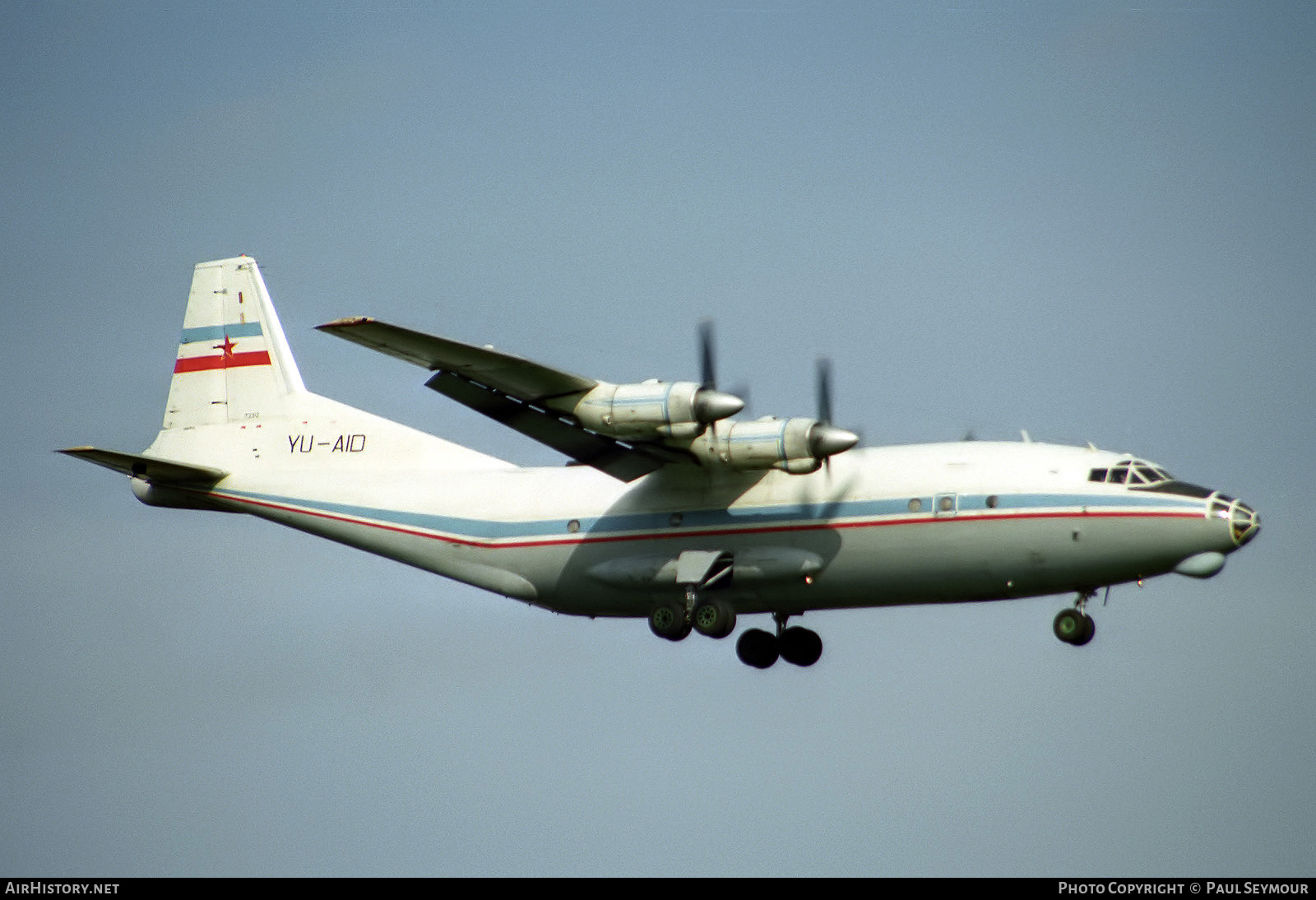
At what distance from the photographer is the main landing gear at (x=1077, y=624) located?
26031 millimetres

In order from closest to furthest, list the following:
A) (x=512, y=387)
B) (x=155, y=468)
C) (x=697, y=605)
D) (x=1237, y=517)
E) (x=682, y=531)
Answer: (x=1237, y=517)
(x=512, y=387)
(x=697, y=605)
(x=682, y=531)
(x=155, y=468)

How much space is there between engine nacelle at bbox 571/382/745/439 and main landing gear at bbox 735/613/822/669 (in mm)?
5147

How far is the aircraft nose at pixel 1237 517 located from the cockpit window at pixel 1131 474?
0.86 m

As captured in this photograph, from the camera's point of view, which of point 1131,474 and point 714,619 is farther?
point 714,619

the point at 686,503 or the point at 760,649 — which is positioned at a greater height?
the point at 686,503

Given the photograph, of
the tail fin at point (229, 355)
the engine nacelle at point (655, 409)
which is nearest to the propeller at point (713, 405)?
the engine nacelle at point (655, 409)

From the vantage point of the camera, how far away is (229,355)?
105 ft

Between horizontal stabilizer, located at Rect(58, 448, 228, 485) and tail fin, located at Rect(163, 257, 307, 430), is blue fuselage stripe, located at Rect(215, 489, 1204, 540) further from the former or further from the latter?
tail fin, located at Rect(163, 257, 307, 430)

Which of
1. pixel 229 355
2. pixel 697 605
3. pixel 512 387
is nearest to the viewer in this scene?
pixel 512 387

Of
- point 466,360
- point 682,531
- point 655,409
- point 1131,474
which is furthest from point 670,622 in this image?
point 1131,474

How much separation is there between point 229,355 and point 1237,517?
1833cm

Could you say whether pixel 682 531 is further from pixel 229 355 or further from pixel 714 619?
pixel 229 355
